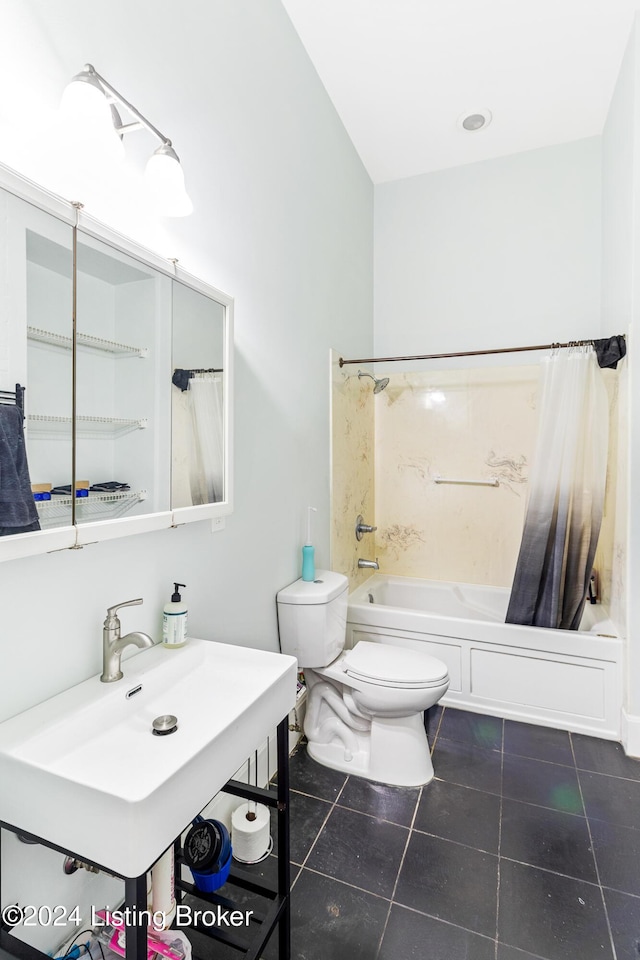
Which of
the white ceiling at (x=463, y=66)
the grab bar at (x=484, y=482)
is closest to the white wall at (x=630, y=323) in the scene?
the white ceiling at (x=463, y=66)

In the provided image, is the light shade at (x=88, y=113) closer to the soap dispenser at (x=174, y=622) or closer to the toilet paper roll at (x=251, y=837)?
the soap dispenser at (x=174, y=622)

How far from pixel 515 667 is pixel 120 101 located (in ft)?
8.46

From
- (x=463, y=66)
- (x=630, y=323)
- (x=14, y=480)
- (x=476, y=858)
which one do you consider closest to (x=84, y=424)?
(x=14, y=480)

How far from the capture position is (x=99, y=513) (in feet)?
3.35

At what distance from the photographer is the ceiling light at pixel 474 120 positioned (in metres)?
2.53

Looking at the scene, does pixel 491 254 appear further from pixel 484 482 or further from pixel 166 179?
pixel 166 179

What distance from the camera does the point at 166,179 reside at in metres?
1.14

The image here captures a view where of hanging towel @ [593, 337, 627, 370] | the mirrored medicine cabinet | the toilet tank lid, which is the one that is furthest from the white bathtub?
the mirrored medicine cabinet

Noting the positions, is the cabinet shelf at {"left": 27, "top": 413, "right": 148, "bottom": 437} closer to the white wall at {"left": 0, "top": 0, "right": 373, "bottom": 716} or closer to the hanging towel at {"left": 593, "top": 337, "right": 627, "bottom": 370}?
the white wall at {"left": 0, "top": 0, "right": 373, "bottom": 716}

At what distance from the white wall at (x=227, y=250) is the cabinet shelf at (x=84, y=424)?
0.89 ft

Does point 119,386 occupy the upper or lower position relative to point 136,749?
upper

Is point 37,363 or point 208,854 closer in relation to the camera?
point 37,363

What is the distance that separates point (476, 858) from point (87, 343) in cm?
187

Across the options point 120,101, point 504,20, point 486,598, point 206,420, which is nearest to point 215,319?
point 206,420
